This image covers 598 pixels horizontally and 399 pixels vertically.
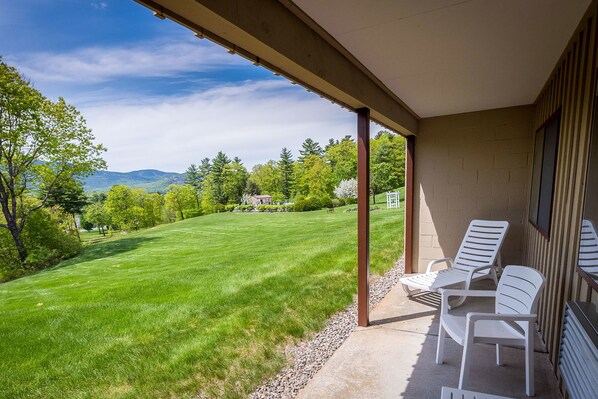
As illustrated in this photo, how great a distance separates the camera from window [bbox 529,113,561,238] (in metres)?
2.48

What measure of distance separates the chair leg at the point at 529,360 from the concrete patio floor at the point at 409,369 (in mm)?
85

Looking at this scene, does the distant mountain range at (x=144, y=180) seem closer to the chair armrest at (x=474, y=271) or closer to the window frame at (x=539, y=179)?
the chair armrest at (x=474, y=271)

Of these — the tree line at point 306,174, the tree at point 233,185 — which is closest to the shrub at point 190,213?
the tree line at point 306,174

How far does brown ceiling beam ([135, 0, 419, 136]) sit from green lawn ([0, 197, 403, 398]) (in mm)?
2247

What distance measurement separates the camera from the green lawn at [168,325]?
230cm

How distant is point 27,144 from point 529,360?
9281mm

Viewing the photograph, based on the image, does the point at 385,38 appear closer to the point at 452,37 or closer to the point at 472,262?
the point at 452,37

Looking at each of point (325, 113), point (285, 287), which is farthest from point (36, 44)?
point (325, 113)

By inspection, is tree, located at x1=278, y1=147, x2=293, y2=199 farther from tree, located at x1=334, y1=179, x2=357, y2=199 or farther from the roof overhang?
the roof overhang

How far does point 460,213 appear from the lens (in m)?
4.24

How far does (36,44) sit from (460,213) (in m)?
9.89

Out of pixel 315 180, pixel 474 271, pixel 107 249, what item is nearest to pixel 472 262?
pixel 474 271

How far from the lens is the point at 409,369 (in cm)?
214

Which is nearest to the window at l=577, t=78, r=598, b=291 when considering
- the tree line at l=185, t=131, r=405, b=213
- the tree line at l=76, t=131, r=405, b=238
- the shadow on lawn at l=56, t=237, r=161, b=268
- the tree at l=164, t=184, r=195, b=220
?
the shadow on lawn at l=56, t=237, r=161, b=268
